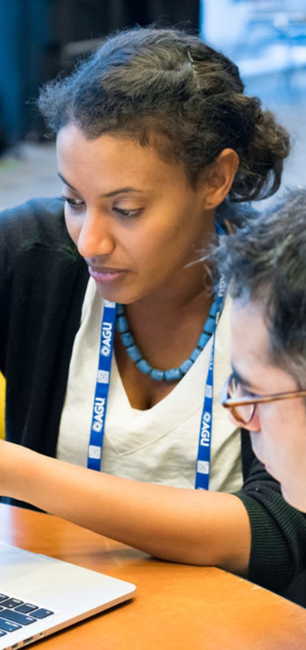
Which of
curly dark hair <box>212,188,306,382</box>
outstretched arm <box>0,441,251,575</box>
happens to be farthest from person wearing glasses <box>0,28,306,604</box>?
curly dark hair <box>212,188,306,382</box>

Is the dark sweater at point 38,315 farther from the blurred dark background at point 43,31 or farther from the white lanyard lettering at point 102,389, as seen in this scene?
the blurred dark background at point 43,31

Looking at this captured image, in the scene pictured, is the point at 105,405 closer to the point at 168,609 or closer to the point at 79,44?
the point at 168,609

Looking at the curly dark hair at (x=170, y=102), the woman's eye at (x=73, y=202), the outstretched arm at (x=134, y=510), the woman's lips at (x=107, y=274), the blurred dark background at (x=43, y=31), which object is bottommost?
the outstretched arm at (x=134, y=510)

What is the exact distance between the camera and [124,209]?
60.3 inches

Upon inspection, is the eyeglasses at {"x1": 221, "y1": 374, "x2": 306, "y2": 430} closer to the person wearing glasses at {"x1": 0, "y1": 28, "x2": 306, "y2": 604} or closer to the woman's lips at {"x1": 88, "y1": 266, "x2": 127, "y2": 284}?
the person wearing glasses at {"x1": 0, "y1": 28, "x2": 306, "y2": 604}

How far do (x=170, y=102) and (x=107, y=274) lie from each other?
0.91 ft

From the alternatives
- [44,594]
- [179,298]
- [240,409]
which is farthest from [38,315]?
[240,409]

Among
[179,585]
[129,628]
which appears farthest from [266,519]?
[129,628]

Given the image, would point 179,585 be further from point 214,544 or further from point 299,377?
point 299,377

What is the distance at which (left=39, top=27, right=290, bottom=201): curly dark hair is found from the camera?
156 cm

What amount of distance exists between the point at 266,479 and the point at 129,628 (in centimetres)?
43

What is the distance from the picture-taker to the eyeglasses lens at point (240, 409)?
104 cm

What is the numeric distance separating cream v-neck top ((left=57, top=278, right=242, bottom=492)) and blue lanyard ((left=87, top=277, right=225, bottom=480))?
Result: 14 millimetres

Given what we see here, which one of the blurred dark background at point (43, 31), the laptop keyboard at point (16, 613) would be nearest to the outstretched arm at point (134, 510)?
the laptop keyboard at point (16, 613)
